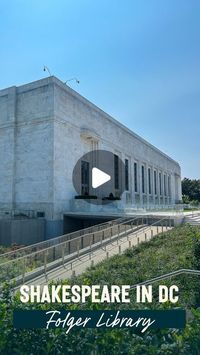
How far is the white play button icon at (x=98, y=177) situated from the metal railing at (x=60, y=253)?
14.7m

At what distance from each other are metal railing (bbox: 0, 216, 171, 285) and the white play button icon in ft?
48.1

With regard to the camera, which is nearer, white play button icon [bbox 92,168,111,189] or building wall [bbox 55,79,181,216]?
building wall [bbox 55,79,181,216]

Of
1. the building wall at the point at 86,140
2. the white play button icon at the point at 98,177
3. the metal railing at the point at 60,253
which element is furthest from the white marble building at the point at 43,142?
the metal railing at the point at 60,253

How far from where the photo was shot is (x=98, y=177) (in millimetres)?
34531

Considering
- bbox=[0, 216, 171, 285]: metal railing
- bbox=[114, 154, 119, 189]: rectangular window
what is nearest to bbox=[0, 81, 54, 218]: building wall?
bbox=[0, 216, 171, 285]: metal railing

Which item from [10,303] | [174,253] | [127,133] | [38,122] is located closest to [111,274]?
[174,253]

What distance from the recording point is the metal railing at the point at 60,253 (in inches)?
380

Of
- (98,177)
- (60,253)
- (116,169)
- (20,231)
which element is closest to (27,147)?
(20,231)

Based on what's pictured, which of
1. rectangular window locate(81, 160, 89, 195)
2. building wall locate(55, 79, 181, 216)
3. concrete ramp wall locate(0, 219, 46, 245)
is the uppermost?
building wall locate(55, 79, 181, 216)

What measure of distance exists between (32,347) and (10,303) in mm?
677

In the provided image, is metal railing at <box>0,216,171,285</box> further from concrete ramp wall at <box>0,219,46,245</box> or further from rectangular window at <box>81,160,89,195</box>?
rectangular window at <box>81,160,89,195</box>

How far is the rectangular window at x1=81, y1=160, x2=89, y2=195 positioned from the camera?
100ft

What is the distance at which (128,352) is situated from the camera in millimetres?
3033

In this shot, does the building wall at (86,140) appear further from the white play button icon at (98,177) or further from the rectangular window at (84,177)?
the white play button icon at (98,177)
